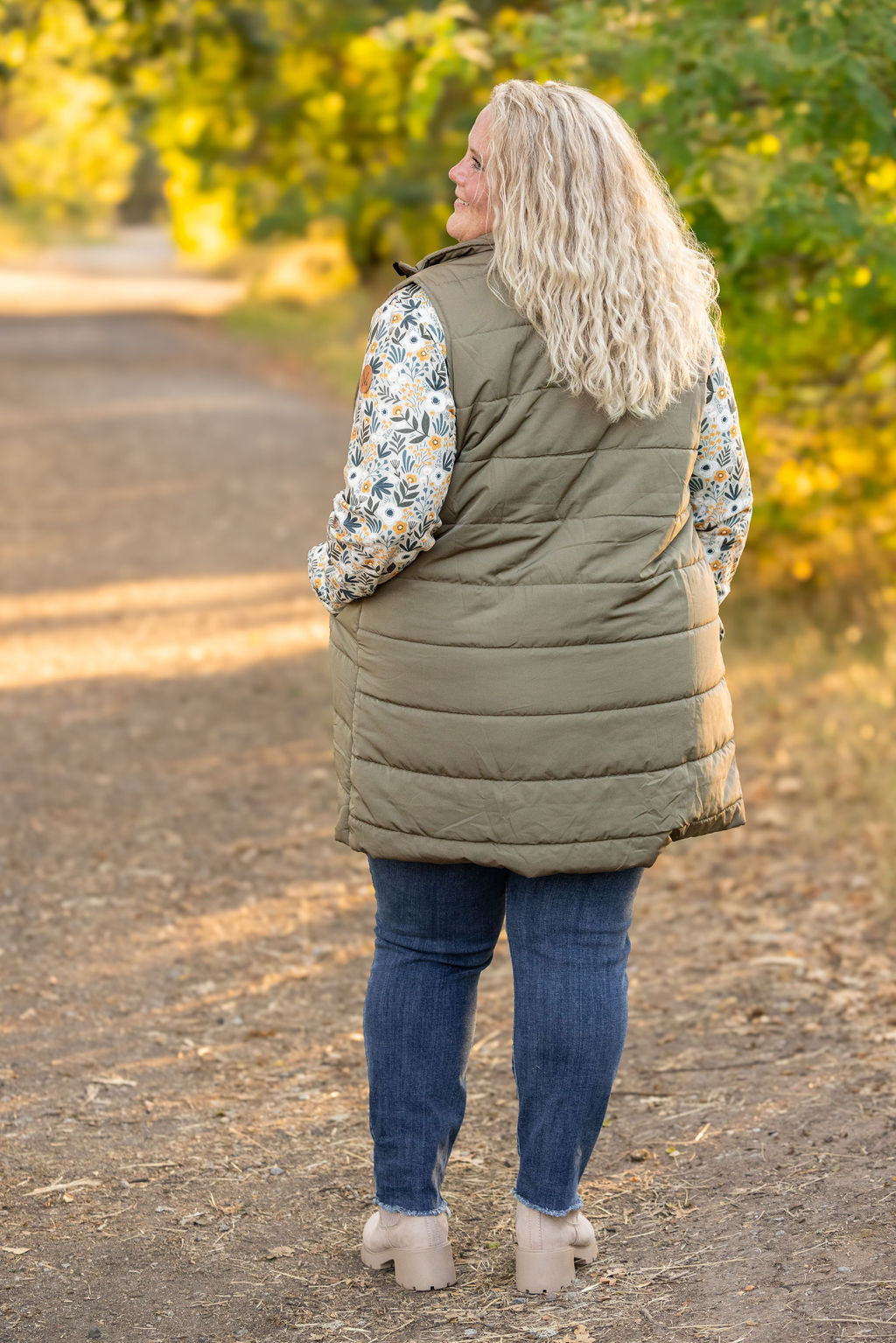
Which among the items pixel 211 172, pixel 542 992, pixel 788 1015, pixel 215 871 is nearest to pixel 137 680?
pixel 215 871

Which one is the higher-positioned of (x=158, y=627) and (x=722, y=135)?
(x=722, y=135)

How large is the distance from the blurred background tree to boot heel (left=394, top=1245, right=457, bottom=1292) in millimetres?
2931

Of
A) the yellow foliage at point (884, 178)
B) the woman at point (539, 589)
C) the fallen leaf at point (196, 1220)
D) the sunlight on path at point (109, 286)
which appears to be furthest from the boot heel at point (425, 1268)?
the sunlight on path at point (109, 286)

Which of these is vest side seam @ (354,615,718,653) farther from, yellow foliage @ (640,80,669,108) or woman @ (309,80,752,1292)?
yellow foliage @ (640,80,669,108)

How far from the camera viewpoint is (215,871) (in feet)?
14.8

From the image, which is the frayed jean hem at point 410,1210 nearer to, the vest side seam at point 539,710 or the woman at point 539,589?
the woman at point 539,589

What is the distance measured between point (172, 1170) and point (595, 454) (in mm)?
1665

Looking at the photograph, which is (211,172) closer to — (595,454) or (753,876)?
(753,876)

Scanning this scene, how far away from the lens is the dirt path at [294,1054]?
8.07 ft

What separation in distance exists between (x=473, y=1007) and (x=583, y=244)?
123cm

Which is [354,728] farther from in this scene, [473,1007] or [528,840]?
[473,1007]

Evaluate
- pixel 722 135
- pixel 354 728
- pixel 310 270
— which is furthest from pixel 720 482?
A: pixel 310 270

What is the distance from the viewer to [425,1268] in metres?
2.48

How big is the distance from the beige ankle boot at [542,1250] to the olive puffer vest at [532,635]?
2.14 feet
